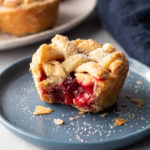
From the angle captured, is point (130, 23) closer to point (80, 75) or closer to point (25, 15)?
point (25, 15)

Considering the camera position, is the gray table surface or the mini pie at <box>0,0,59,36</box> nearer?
the gray table surface

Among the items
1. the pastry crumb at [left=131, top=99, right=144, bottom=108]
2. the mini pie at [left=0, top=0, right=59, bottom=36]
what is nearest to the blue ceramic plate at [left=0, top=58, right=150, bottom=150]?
the pastry crumb at [left=131, top=99, right=144, bottom=108]

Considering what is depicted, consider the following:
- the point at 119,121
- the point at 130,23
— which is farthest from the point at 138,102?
the point at 130,23

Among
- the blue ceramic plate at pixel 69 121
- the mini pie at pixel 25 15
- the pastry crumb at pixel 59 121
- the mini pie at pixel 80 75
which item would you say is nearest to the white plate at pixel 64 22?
the mini pie at pixel 25 15

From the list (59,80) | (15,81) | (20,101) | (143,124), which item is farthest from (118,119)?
(15,81)

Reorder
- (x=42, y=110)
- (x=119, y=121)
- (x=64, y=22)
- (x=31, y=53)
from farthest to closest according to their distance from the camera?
(x=64, y=22) < (x=31, y=53) < (x=42, y=110) < (x=119, y=121)

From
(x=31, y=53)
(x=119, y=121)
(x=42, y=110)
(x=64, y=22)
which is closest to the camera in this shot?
(x=119, y=121)

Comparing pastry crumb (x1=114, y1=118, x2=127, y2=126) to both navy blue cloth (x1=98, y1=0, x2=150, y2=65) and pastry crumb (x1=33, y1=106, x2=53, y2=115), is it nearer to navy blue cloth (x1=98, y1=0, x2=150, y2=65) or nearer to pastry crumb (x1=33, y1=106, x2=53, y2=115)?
pastry crumb (x1=33, y1=106, x2=53, y2=115)

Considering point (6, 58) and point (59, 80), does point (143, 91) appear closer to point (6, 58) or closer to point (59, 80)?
point (59, 80)
